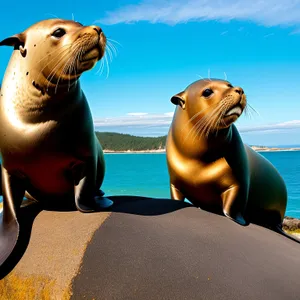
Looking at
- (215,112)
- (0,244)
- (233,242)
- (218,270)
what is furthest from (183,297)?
(215,112)

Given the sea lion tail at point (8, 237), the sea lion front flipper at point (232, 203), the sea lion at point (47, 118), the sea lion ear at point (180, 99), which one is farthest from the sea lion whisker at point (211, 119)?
the sea lion tail at point (8, 237)

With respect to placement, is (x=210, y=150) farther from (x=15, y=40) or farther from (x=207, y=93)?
(x=15, y=40)

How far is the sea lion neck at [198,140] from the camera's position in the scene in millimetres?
4188

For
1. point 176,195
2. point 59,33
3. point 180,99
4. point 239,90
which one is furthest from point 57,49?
point 176,195

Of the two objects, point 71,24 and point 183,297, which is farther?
point 71,24

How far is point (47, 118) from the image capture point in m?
3.26

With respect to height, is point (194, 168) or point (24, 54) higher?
point (24, 54)

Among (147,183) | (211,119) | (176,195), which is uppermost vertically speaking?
(211,119)

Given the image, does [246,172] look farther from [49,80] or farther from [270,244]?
[49,80]

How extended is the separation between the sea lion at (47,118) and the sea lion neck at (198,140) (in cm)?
120

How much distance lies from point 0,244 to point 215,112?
7.81ft

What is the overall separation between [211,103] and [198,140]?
449 millimetres

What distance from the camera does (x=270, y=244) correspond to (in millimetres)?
4039

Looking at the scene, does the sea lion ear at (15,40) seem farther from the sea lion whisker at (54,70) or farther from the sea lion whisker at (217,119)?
the sea lion whisker at (217,119)
